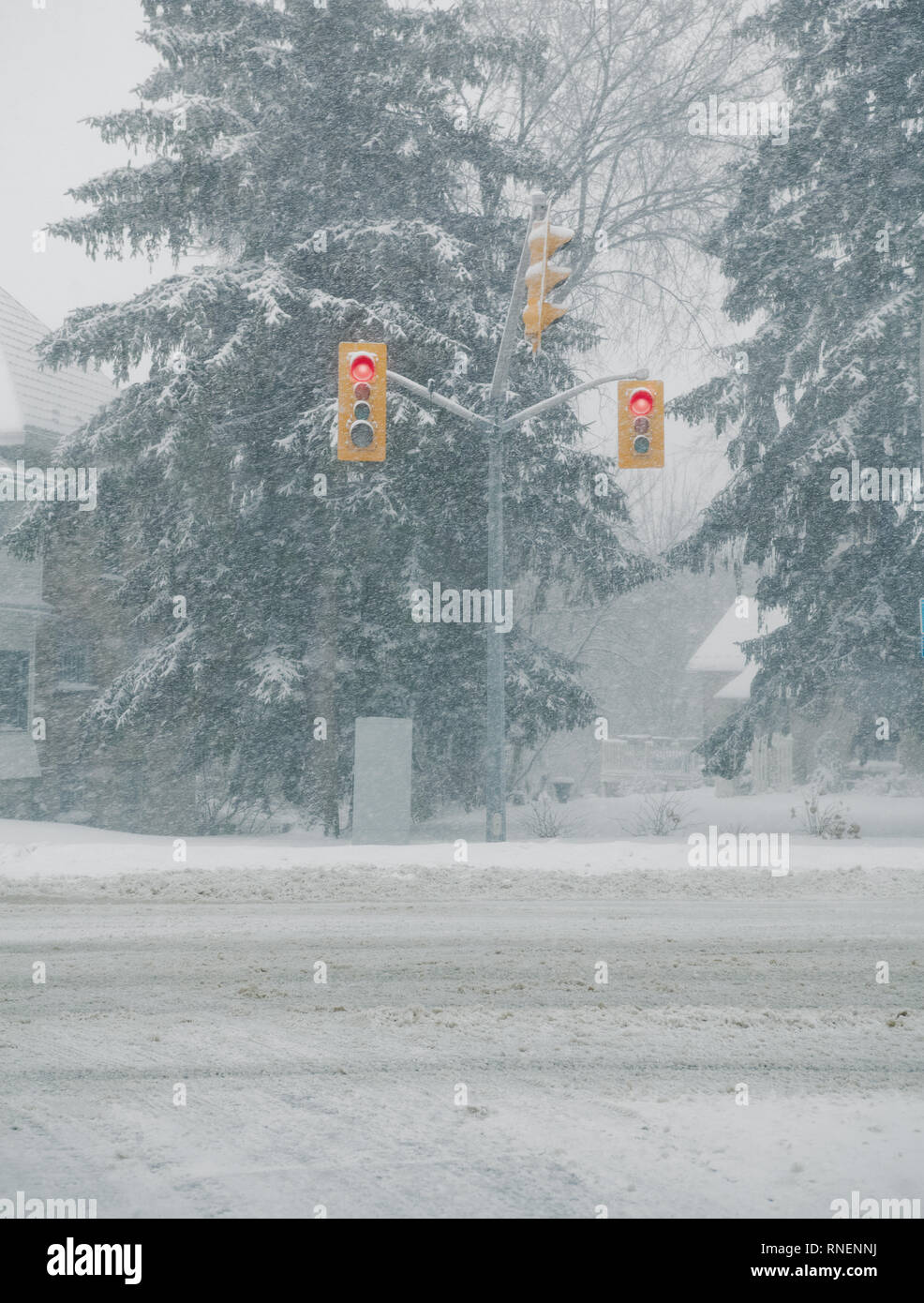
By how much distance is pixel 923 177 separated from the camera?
60.4 ft

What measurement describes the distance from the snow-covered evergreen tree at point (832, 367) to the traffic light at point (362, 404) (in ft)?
26.7

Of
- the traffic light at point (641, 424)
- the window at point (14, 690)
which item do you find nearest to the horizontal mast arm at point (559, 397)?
the traffic light at point (641, 424)

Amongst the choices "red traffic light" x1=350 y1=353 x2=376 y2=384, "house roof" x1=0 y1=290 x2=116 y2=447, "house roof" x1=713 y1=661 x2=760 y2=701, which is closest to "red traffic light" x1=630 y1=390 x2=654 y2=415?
"red traffic light" x1=350 y1=353 x2=376 y2=384

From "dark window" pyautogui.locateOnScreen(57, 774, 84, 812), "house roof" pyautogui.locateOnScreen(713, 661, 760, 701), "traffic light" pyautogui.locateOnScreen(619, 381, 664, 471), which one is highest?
"traffic light" pyautogui.locateOnScreen(619, 381, 664, 471)

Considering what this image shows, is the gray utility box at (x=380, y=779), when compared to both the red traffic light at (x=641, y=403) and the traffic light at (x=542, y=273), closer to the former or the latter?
the red traffic light at (x=641, y=403)

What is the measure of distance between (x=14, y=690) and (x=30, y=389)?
20.6 ft

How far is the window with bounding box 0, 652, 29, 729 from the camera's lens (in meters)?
23.3

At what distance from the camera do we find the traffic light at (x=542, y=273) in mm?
12133

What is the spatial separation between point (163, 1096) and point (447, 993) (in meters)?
2.29

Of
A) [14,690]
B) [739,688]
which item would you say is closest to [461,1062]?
[14,690]

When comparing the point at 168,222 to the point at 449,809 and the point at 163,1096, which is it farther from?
the point at 163,1096

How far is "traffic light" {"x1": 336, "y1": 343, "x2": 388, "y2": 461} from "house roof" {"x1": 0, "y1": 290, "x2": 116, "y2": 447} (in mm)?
11325

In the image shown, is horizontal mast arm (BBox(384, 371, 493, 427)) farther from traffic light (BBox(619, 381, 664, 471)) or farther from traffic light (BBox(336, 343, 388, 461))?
traffic light (BBox(619, 381, 664, 471))
